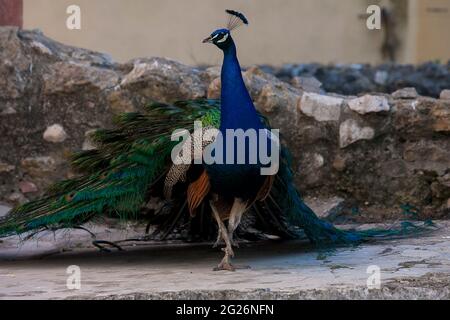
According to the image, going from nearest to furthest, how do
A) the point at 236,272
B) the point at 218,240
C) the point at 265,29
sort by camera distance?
the point at 236,272 < the point at 218,240 < the point at 265,29

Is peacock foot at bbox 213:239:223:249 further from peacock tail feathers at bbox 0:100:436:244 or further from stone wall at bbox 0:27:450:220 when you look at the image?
stone wall at bbox 0:27:450:220

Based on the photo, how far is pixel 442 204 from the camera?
7113 millimetres

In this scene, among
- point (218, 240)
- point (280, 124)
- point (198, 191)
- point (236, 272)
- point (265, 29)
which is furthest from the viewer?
point (265, 29)

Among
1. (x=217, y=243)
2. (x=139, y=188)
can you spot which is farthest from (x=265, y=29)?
(x=139, y=188)

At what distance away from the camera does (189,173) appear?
5.83 m

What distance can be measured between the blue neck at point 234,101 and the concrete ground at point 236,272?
0.70 m

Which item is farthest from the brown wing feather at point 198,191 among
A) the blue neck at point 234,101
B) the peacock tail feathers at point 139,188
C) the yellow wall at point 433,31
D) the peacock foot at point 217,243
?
the yellow wall at point 433,31

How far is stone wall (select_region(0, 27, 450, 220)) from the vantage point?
23.4 ft

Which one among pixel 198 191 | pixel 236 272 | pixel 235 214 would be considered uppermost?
pixel 198 191

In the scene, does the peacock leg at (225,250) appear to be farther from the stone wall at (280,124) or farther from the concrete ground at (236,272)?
the stone wall at (280,124)

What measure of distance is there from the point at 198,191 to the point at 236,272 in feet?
1.67

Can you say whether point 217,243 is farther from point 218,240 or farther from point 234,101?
point 234,101

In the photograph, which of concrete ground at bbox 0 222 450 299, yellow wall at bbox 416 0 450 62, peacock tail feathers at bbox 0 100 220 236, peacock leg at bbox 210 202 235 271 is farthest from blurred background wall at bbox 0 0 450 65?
peacock leg at bbox 210 202 235 271
